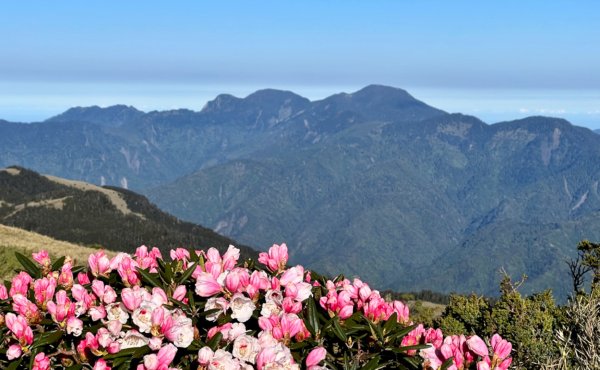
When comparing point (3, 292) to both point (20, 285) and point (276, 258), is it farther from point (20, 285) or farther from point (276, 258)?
point (276, 258)

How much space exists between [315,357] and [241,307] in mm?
1131

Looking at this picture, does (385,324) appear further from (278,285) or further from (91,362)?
(91,362)

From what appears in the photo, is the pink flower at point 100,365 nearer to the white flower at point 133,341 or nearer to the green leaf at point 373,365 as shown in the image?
the white flower at point 133,341

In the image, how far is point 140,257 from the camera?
8.51 meters

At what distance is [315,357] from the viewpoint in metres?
5.99

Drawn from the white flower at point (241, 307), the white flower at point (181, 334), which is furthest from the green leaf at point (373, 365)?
the white flower at point (181, 334)

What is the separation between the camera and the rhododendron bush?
6.13 m

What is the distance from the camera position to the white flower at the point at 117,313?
655cm

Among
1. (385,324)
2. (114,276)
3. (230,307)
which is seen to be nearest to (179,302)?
(230,307)

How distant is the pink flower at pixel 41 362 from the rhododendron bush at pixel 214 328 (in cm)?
1

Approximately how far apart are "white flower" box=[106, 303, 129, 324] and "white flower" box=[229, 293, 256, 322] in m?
1.20

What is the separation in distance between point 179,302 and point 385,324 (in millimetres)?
2472

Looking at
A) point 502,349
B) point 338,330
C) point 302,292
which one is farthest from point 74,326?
point 502,349

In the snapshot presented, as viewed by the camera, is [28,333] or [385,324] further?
[385,324]
